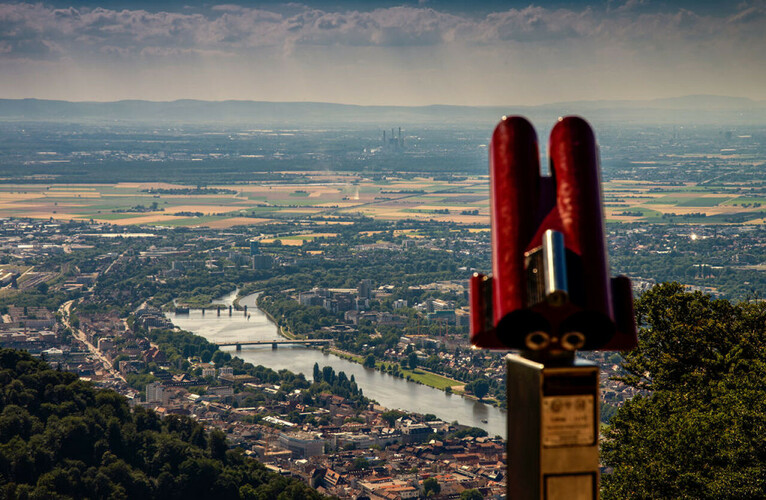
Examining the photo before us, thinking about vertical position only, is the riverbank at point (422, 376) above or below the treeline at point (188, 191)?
below


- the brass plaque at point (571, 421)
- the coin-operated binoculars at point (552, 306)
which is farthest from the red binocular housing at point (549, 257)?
the brass plaque at point (571, 421)

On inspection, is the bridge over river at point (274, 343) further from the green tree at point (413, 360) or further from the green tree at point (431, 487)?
the green tree at point (431, 487)

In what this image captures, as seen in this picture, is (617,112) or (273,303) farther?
(617,112)

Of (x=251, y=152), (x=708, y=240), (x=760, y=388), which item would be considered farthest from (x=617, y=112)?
(x=760, y=388)

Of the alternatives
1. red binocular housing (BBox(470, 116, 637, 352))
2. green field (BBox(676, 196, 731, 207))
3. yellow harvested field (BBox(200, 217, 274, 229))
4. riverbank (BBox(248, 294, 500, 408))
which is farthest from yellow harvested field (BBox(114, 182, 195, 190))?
red binocular housing (BBox(470, 116, 637, 352))

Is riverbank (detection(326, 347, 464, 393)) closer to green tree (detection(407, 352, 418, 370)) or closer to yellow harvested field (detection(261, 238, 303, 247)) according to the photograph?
green tree (detection(407, 352, 418, 370))

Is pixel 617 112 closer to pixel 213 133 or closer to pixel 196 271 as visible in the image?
pixel 196 271

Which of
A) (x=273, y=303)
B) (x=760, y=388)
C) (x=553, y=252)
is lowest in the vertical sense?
(x=273, y=303)
